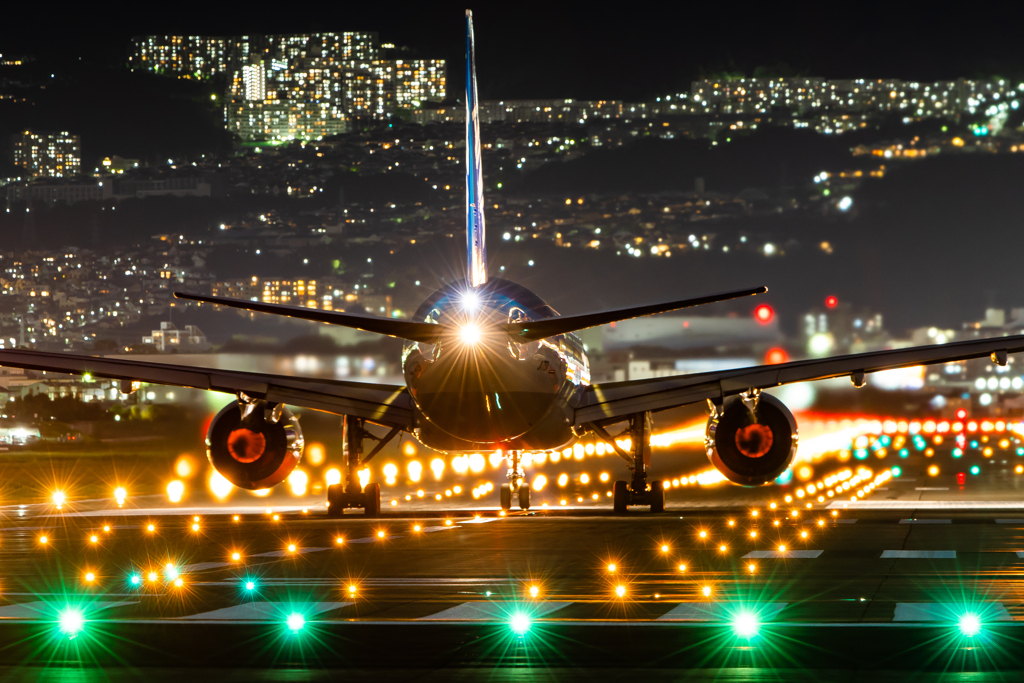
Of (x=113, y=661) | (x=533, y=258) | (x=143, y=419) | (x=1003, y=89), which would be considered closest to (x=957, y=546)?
(x=113, y=661)

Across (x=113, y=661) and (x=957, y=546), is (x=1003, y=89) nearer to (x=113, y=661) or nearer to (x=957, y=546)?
(x=957, y=546)

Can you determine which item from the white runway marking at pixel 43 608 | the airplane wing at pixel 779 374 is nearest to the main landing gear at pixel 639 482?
the airplane wing at pixel 779 374

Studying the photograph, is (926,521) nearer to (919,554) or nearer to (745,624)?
(919,554)

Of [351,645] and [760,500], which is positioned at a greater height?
[760,500]

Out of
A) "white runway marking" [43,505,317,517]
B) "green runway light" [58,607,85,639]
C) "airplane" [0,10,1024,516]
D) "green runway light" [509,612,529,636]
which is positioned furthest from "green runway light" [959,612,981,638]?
"white runway marking" [43,505,317,517]

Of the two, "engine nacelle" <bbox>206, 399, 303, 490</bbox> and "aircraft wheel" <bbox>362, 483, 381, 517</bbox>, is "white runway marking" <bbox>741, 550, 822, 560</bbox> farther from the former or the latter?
"engine nacelle" <bbox>206, 399, 303, 490</bbox>
